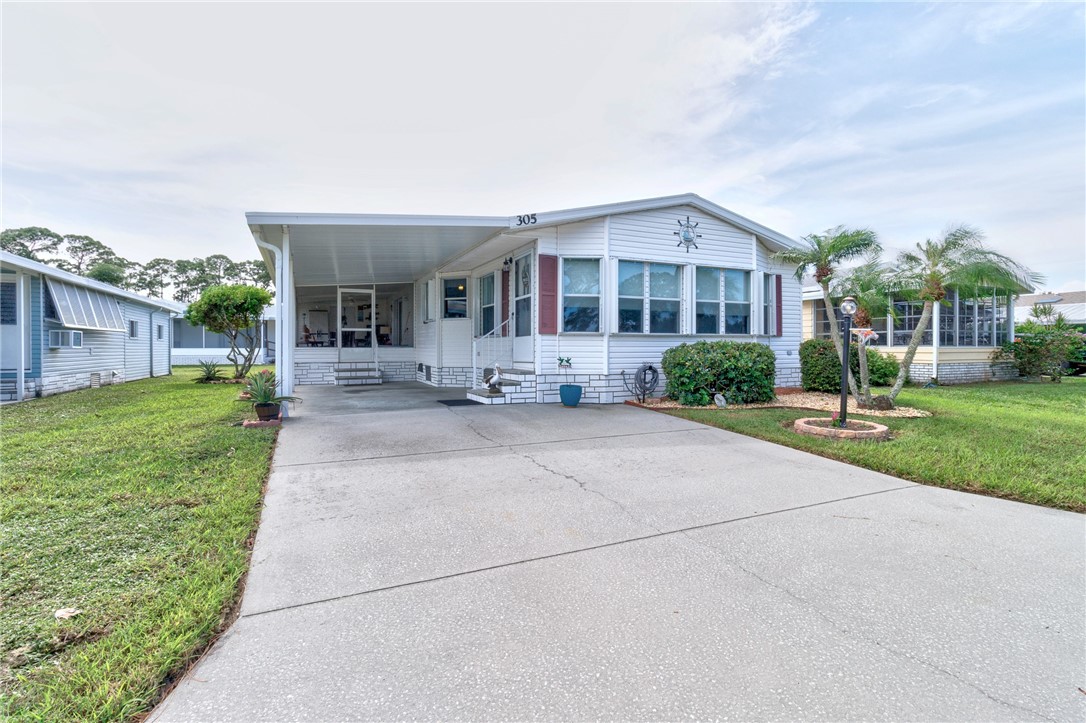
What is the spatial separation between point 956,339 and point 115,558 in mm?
19106

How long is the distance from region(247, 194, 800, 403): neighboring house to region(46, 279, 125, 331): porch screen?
4.74 metres

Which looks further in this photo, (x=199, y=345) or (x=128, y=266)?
(x=128, y=266)

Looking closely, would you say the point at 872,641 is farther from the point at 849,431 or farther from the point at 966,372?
the point at 966,372

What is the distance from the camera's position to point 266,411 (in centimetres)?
716

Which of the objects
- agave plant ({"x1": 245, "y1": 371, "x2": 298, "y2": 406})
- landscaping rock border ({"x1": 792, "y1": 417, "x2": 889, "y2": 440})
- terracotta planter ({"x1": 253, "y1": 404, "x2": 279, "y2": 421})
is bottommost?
landscaping rock border ({"x1": 792, "y1": 417, "x2": 889, "y2": 440})

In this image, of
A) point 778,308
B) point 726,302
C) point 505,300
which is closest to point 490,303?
point 505,300

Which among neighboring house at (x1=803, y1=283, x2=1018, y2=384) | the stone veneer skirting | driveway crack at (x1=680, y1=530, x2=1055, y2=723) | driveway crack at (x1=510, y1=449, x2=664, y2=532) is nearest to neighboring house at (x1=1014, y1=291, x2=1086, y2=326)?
neighboring house at (x1=803, y1=283, x2=1018, y2=384)

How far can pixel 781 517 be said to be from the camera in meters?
3.67

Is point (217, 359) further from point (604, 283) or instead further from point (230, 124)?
point (604, 283)

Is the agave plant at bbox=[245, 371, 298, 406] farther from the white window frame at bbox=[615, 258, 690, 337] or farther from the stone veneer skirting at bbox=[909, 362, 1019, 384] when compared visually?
the stone veneer skirting at bbox=[909, 362, 1019, 384]

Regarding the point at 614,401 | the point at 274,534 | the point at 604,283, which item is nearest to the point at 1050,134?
the point at 604,283

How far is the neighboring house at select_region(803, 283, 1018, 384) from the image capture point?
14102mm

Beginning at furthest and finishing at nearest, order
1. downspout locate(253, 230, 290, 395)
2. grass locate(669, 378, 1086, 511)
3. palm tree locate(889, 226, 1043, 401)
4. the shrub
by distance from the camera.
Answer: the shrub, downspout locate(253, 230, 290, 395), palm tree locate(889, 226, 1043, 401), grass locate(669, 378, 1086, 511)

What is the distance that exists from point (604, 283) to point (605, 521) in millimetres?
6667
